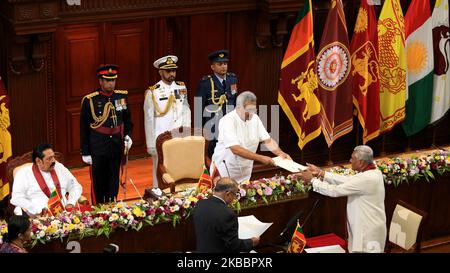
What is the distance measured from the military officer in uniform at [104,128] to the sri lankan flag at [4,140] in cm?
70

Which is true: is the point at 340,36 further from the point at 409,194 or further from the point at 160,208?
the point at 160,208

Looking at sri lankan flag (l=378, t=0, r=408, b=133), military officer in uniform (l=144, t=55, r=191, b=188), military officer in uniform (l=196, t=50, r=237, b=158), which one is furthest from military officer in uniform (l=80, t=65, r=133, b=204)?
sri lankan flag (l=378, t=0, r=408, b=133)

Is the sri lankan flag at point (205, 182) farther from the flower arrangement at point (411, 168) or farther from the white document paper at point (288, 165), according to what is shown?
the flower arrangement at point (411, 168)

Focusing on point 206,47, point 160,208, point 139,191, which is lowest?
point 139,191

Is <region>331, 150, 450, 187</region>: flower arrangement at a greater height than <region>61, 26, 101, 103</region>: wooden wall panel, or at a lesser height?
lesser

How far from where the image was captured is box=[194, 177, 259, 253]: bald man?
7.34 meters

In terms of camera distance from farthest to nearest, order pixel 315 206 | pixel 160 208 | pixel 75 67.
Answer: pixel 75 67 → pixel 315 206 → pixel 160 208

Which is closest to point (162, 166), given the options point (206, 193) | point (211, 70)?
point (206, 193)

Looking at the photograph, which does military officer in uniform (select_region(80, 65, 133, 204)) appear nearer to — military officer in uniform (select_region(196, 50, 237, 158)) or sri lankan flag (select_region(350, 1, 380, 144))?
military officer in uniform (select_region(196, 50, 237, 158))

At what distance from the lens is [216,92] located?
10.3 meters

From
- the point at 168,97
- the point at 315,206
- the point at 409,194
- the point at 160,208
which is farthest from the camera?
the point at 168,97

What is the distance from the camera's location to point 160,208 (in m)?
8.16

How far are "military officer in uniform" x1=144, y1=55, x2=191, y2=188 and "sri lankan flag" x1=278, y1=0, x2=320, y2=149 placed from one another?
1.20 meters

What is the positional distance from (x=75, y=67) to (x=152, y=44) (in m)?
0.96
